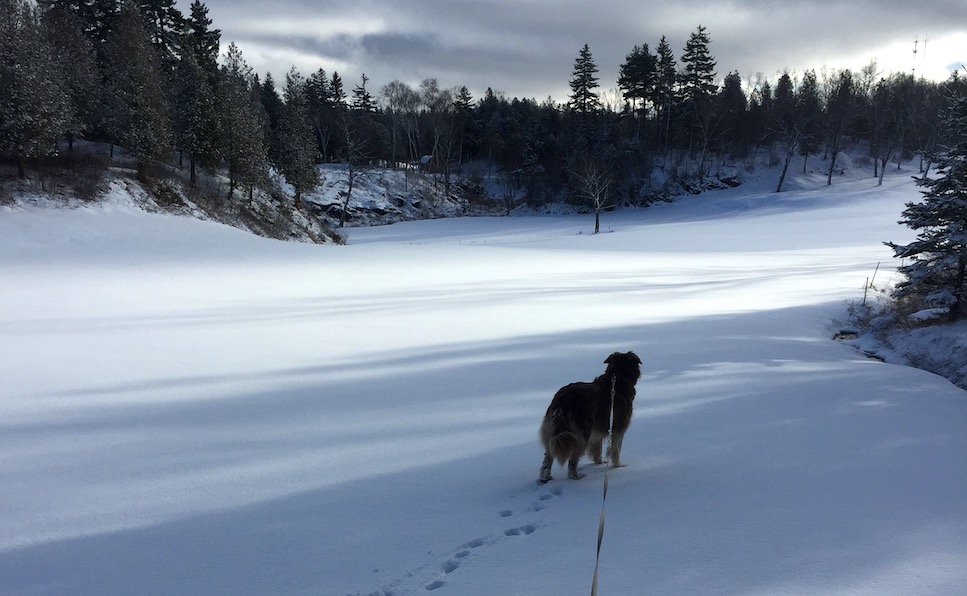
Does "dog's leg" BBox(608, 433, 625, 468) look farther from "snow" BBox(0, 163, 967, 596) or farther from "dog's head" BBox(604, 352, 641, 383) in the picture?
"dog's head" BBox(604, 352, 641, 383)

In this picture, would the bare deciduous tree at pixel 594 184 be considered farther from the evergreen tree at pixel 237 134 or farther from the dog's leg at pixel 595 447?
the dog's leg at pixel 595 447

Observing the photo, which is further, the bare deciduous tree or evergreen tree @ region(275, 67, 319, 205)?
the bare deciduous tree

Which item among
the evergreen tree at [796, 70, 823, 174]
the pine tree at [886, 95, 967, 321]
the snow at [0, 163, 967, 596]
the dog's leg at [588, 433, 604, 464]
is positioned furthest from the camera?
the evergreen tree at [796, 70, 823, 174]

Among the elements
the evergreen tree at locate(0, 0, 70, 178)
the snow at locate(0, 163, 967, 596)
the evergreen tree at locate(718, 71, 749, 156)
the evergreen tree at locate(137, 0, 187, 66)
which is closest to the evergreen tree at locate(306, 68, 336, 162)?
the evergreen tree at locate(137, 0, 187, 66)

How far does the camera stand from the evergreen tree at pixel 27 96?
72.0 feet

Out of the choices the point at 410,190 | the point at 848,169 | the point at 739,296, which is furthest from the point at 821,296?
the point at 848,169

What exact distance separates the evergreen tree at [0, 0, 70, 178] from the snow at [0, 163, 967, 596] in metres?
15.1

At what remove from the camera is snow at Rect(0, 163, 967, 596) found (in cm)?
289

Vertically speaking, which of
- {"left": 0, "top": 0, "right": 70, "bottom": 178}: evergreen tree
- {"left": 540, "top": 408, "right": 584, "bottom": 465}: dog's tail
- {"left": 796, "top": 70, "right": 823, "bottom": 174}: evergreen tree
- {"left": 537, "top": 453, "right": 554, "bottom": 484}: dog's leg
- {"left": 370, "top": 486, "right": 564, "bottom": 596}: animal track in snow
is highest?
{"left": 796, "top": 70, "right": 823, "bottom": 174}: evergreen tree

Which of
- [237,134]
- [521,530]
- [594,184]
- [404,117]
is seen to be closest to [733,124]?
[594,184]

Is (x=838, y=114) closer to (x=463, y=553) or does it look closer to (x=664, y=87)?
(x=664, y=87)

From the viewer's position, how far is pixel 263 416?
5227 millimetres

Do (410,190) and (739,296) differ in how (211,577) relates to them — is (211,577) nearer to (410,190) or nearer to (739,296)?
(739,296)

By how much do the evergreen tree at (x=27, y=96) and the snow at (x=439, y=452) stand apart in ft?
49.5
